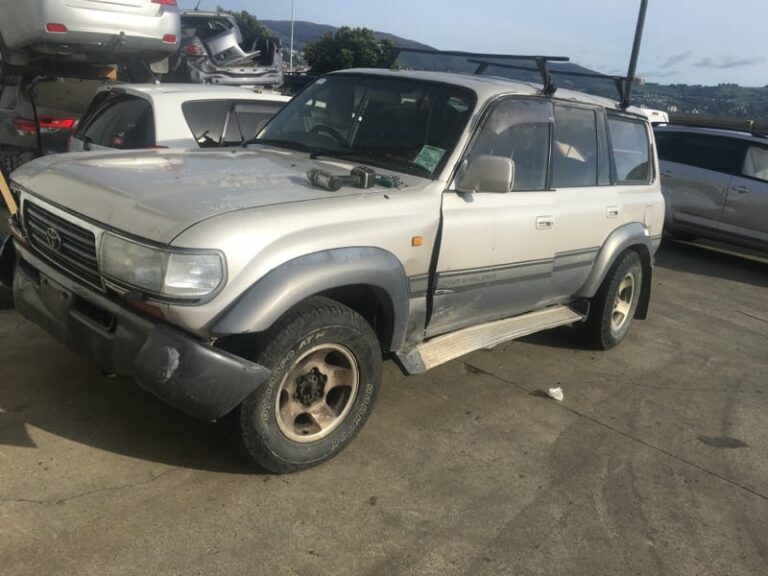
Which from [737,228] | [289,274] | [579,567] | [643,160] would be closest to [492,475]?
[579,567]

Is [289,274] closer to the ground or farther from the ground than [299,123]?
closer to the ground

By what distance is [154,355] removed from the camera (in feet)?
9.03

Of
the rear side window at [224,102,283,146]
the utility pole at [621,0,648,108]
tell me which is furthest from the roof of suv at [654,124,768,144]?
the rear side window at [224,102,283,146]

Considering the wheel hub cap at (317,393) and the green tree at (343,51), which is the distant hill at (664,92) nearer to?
the wheel hub cap at (317,393)

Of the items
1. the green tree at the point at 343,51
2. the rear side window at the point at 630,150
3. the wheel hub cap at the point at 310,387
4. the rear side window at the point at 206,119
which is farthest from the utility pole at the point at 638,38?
the green tree at the point at 343,51

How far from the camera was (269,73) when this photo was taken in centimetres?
1197

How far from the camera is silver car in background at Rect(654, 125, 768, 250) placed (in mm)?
9461

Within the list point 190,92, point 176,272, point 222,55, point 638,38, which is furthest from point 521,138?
point 638,38

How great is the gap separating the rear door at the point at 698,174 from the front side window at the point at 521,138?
248 inches

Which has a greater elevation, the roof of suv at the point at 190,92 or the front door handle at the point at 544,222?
the roof of suv at the point at 190,92

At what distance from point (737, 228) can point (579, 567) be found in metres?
8.09

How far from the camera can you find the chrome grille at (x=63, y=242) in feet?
10.00

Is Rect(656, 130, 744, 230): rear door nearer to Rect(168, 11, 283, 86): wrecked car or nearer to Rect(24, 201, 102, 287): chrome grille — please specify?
Rect(168, 11, 283, 86): wrecked car

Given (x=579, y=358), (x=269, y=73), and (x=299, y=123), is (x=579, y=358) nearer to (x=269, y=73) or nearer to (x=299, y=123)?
(x=299, y=123)
